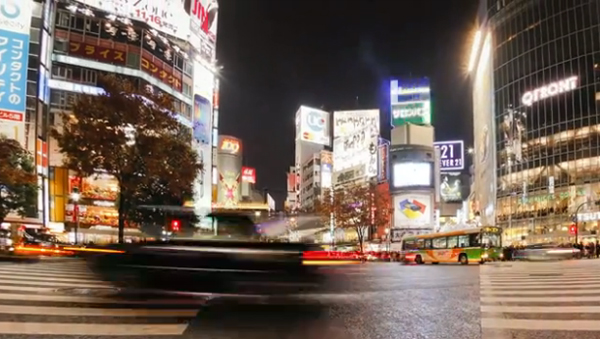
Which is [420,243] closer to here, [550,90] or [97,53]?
[550,90]

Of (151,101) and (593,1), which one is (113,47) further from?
(593,1)

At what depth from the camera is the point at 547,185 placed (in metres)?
60.3

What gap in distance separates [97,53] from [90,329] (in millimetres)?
52935

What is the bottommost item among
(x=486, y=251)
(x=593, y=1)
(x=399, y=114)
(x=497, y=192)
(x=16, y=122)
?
(x=486, y=251)

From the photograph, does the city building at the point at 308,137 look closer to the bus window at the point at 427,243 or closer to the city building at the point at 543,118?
the city building at the point at 543,118

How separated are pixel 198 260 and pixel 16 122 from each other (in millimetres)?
40781

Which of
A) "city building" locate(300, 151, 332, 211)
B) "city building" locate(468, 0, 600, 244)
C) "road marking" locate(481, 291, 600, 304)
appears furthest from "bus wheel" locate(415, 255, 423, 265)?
"city building" locate(300, 151, 332, 211)

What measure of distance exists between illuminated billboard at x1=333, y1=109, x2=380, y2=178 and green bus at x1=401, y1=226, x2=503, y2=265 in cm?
4075

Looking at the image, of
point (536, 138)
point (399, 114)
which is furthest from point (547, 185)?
point (399, 114)

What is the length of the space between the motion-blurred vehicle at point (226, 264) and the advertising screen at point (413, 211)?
63.6 meters

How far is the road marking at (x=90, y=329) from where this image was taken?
6409 mm

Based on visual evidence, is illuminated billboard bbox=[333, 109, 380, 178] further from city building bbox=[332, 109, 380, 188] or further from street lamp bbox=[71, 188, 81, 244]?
street lamp bbox=[71, 188, 81, 244]

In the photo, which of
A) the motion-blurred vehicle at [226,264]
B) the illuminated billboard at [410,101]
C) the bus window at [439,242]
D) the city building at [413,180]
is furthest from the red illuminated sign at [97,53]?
the motion-blurred vehicle at [226,264]

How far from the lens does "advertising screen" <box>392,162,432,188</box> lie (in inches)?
2822
